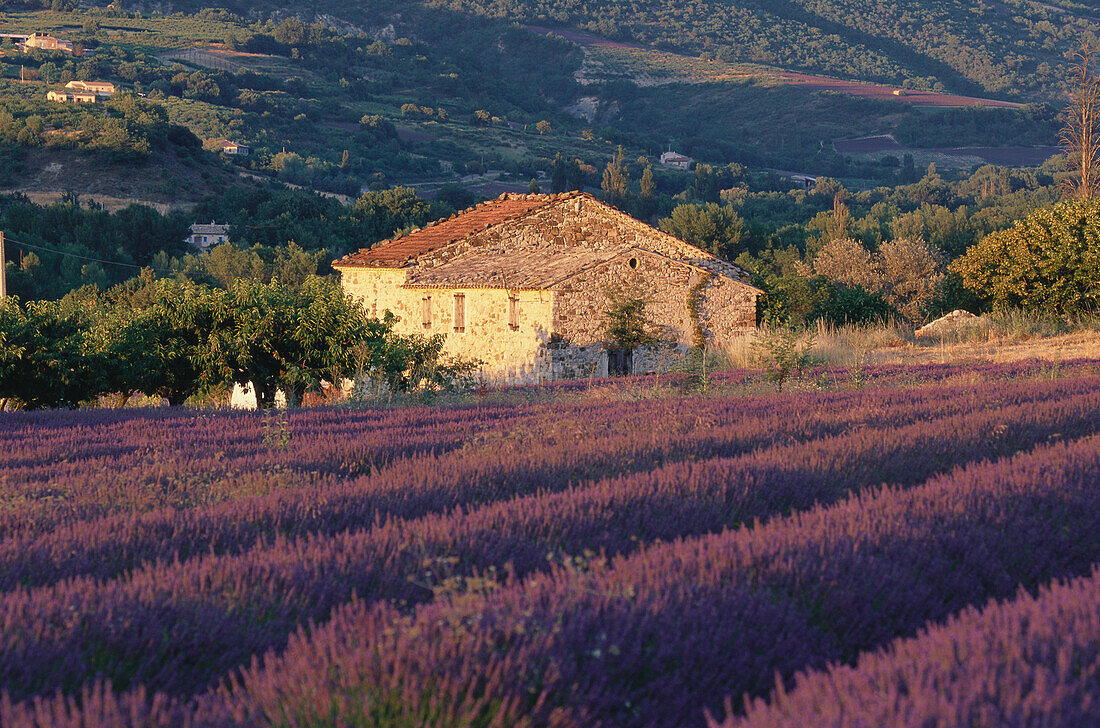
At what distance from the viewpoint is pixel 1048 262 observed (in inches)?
974

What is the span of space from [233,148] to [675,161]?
58.4 metres

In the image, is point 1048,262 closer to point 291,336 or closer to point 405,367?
point 405,367

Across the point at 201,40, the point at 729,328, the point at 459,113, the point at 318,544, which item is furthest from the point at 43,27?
the point at 318,544

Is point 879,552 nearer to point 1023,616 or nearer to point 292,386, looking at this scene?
point 1023,616

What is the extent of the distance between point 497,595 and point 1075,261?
25289 millimetres

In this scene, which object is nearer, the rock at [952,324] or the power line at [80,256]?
the rock at [952,324]

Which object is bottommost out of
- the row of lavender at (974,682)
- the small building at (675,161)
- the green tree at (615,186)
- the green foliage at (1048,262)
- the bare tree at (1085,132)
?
the row of lavender at (974,682)

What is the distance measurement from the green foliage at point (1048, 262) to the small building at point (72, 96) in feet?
274

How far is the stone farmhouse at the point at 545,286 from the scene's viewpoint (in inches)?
924

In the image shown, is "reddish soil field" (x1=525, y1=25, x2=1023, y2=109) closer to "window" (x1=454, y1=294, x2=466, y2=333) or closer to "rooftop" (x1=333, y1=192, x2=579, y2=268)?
"rooftop" (x1=333, y1=192, x2=579, y2=268)

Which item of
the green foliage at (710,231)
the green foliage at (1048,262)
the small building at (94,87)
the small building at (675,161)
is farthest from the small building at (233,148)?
the green foliage at (1048,262)

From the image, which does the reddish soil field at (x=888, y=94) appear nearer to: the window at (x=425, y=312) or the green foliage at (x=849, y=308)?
the green foliage at (x=849, y=308)

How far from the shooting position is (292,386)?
58.3 feet

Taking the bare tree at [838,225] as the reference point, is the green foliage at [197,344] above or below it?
below
